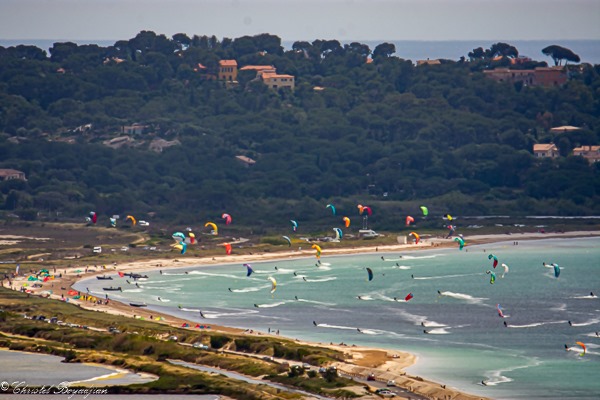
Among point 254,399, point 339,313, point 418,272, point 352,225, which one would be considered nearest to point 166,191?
point 352,225

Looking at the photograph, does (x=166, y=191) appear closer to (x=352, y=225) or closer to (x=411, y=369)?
(x=352, y=225)

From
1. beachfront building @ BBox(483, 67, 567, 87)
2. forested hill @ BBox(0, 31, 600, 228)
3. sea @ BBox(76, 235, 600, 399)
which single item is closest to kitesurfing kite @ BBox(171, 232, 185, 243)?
sea @ BBox(76, 235, 600, 399)

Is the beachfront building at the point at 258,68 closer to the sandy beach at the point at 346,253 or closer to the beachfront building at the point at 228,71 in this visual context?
the beachfront building at the point at 228,71

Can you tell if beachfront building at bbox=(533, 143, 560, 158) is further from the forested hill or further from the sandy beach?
the sandy beach

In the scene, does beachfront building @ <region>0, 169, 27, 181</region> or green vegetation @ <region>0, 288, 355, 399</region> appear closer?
green vegetation @ <region>0, 288, 355, 399</region>

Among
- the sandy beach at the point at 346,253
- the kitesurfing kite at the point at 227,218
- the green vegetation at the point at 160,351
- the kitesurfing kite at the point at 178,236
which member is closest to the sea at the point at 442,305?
the sandy beach at the point at 346,253

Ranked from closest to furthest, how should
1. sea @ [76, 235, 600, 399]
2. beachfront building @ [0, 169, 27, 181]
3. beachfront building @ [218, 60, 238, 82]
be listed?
sea @ [76, 235, 600, 399]
beachfront building @ [0, 169, 27, 181]
beachfront building @ [218, 60, 238, 82]
